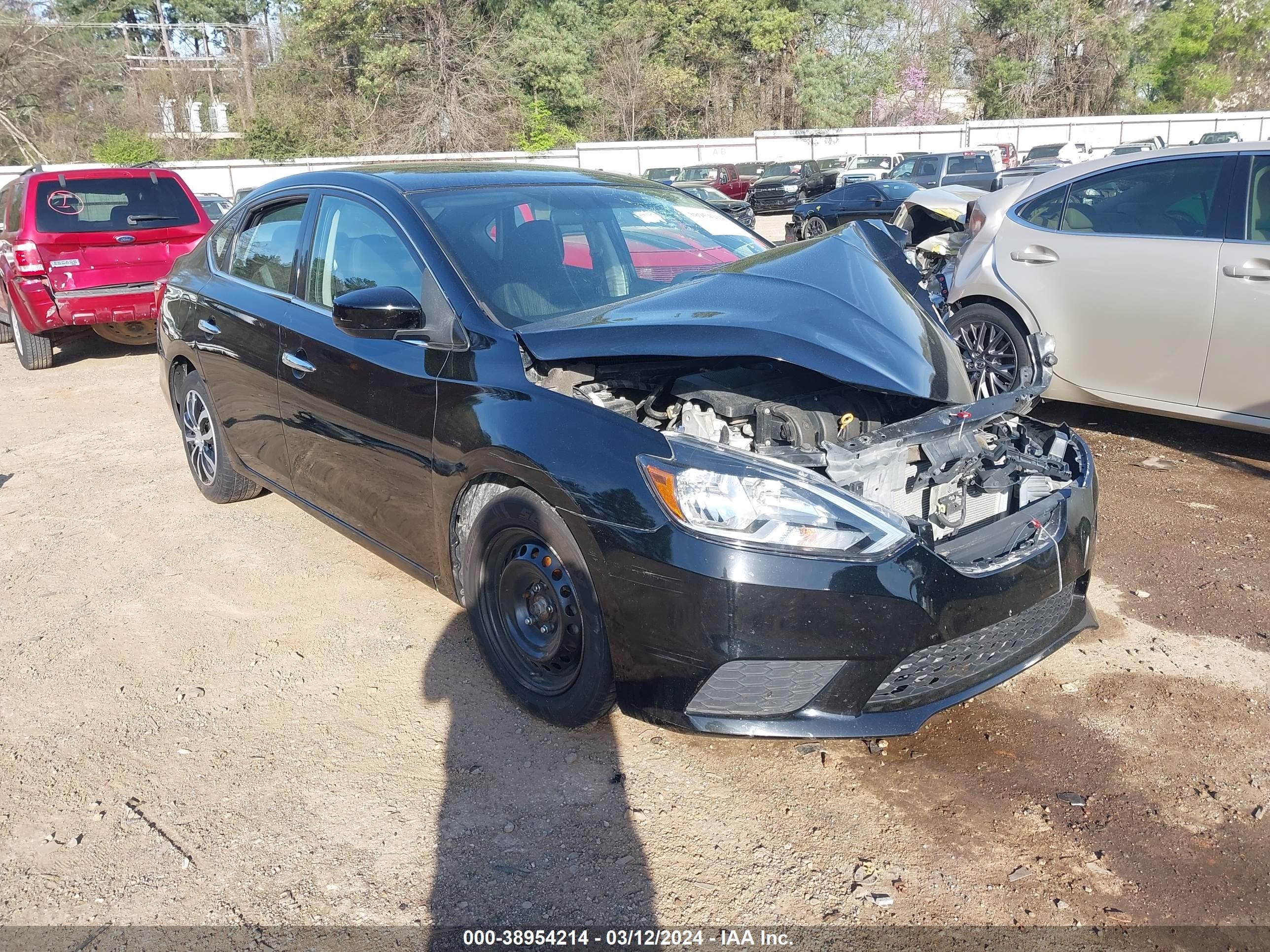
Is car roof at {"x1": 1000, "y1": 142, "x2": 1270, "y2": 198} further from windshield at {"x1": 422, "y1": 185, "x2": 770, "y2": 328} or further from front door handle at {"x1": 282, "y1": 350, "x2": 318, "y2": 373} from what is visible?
front door handle at {"x1": 282, "y1": 350, "x2": 318, "y2": 373}

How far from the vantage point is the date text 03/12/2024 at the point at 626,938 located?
2.32m

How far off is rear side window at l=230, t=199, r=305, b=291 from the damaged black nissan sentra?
4cm

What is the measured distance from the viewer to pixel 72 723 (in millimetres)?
3369

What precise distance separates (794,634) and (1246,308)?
381cm

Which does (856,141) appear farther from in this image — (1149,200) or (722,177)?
(1149,200)

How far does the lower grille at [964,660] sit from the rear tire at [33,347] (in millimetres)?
9358

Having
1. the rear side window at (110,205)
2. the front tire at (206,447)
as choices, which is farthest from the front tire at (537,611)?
the rear side window at (110,205)

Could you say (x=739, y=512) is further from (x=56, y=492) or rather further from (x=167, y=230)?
(x=167, y=230)

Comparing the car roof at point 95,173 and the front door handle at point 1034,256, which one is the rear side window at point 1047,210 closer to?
the front door handle at point 1034,256

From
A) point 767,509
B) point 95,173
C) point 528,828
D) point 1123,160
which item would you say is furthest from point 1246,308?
point 95,173

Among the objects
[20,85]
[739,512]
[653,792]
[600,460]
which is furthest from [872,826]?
[20,85]

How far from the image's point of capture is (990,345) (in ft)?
20.2

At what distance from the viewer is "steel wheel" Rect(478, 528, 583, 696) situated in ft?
9.73

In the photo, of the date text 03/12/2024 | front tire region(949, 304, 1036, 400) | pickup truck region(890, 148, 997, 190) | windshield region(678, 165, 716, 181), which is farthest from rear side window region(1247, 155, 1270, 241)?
windshield region(678, 165, 716, 181)
